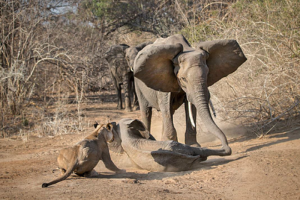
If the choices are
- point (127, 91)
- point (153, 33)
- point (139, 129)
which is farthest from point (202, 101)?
point (153, 33)

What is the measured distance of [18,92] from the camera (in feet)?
34.8

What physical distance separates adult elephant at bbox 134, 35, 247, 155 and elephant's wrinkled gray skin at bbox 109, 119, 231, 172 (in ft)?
1.97

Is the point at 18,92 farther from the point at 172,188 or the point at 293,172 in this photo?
the point at 293,172

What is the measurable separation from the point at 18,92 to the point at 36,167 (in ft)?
17.5

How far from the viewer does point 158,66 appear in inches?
242

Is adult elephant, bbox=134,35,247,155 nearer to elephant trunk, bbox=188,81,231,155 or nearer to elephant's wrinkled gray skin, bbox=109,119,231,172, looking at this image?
elephant trunk, bbox=188,81,231,155

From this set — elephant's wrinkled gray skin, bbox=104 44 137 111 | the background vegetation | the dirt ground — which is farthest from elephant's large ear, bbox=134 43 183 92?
elephant's wrinkled gray skin, bbox=104 44 137 111

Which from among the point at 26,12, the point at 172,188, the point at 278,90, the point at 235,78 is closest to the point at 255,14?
the point at 235,78

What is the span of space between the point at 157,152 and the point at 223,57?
244 centimetres

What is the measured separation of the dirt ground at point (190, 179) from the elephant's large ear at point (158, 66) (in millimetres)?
1464

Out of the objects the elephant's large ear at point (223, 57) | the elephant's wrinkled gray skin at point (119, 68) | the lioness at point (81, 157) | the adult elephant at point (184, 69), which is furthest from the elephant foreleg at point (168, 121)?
the elephant's wrinkled gray skin at point (119, 68)

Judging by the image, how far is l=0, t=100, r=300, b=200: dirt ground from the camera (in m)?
3.80

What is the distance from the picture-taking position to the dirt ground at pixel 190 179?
380cm

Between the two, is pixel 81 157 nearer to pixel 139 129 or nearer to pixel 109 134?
pixel 109 134
